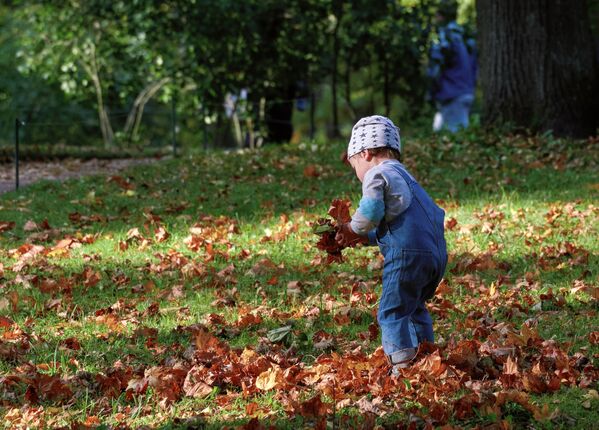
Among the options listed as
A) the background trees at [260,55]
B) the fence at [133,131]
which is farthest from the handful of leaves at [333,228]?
the background trees at [260,55]

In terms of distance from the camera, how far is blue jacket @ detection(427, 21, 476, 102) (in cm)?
1426

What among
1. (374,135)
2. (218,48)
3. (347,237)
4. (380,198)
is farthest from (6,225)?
(218,48)

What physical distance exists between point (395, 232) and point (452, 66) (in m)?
10.6

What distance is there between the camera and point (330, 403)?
3.97m

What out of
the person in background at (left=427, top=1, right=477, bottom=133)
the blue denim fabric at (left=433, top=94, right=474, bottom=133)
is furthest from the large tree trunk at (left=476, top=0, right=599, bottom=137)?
the blue denim fabric at (left=433, top=94, right=474, bottom=133)

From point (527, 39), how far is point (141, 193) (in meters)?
5.42

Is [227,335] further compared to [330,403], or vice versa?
[227,335]

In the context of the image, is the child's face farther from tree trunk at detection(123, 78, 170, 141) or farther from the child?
tree trunk at detection(123, 78, 170, 141)

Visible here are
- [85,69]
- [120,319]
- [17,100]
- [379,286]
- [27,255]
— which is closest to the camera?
[120,319]

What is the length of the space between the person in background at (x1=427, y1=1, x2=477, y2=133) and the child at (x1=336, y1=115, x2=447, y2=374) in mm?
9934

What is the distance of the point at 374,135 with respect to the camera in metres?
4.35

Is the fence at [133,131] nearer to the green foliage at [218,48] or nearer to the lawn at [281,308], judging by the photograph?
the green foliage at [218,48]

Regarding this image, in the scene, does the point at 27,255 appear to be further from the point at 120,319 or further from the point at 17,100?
Result: the point at 17,100

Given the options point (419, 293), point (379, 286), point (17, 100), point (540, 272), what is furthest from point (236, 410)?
point (17, 100)
